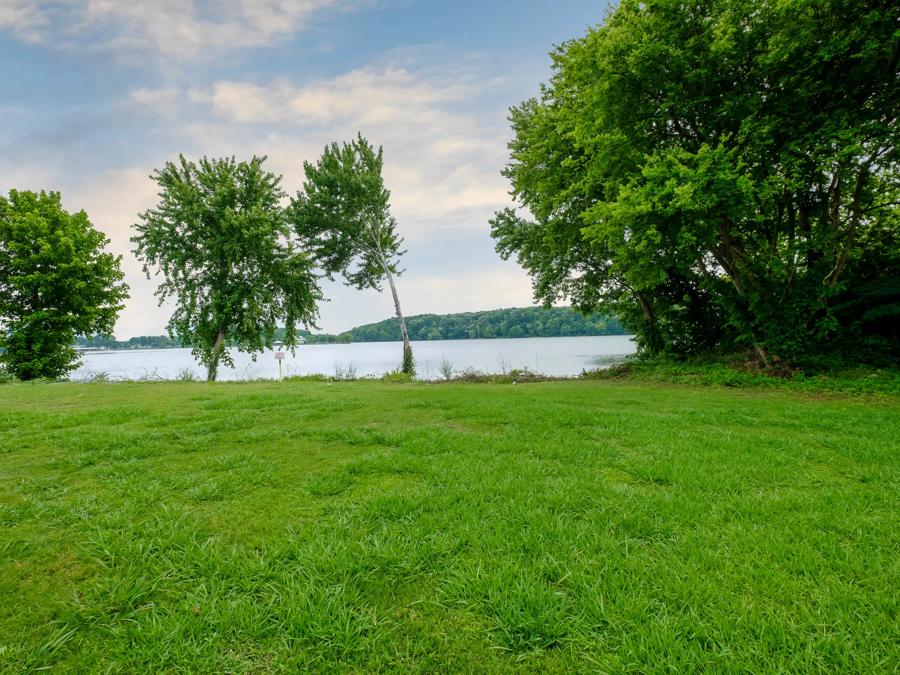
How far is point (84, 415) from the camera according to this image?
6199 millimetres

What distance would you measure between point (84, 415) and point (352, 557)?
7.01 meters

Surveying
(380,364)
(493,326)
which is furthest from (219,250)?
(493,326)

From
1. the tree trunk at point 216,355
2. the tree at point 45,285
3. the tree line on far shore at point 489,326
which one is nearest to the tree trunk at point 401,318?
the tree trunk at point 216,355

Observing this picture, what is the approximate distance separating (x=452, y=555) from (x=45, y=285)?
86.3ft

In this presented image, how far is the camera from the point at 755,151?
977 cm

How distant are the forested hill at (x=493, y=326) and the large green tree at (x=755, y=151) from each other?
161 ft

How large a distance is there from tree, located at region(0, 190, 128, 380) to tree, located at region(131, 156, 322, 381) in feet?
14.1

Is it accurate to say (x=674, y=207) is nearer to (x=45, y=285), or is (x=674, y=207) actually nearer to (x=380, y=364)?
(x=380, y=364)

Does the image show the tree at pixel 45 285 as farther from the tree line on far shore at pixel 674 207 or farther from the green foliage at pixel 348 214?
the green foliage at pixel 348 214

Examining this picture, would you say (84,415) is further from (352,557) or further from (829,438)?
(829,438)

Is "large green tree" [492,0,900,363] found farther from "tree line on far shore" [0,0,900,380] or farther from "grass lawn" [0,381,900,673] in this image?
"grass lawn" [0,381,900,673]

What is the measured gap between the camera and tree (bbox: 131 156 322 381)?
59.8 ft

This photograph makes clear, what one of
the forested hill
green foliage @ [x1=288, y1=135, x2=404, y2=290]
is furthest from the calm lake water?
the forested hill

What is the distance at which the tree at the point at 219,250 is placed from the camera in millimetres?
18234
